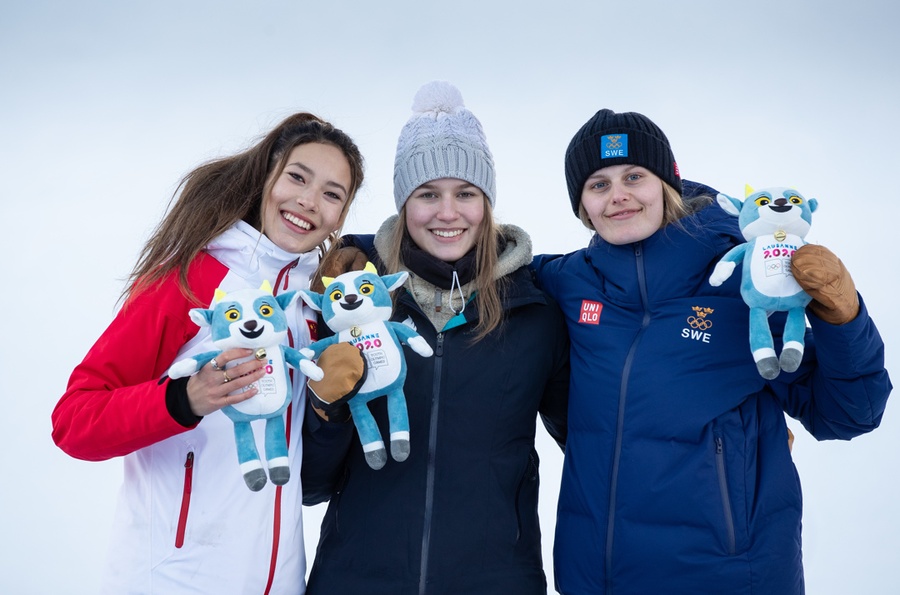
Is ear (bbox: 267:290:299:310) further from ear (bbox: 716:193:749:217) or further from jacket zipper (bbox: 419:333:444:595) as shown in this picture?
ear (bbox: 716:193:749:217)

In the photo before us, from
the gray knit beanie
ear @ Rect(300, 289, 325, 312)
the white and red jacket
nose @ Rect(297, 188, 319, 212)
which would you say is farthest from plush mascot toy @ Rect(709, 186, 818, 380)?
the white and red jacket

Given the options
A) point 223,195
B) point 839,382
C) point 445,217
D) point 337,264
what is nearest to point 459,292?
point 445,217

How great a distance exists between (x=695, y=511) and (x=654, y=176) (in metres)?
0.82

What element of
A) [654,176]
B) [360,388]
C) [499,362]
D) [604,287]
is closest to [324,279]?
[360,388]

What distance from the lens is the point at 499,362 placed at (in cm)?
183

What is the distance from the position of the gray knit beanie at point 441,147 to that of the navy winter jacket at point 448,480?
1.07ft

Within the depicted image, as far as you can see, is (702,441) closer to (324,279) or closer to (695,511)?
(695,511)

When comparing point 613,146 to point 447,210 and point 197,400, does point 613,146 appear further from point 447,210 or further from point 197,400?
point 197,400

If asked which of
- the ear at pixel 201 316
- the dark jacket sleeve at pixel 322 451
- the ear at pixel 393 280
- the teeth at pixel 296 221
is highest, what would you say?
the teeth at pixel 296 221

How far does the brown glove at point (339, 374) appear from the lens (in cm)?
152

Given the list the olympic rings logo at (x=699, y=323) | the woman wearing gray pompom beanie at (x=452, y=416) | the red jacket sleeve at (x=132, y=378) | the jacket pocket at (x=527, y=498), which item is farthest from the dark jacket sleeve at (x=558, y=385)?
the red jacket sleeve at (x=132, y=378)

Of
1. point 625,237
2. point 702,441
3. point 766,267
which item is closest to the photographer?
point 766,267

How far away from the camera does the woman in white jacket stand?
1502mm

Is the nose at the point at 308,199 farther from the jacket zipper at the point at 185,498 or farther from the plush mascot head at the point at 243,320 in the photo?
the jacket zipper at the point at 185,498
